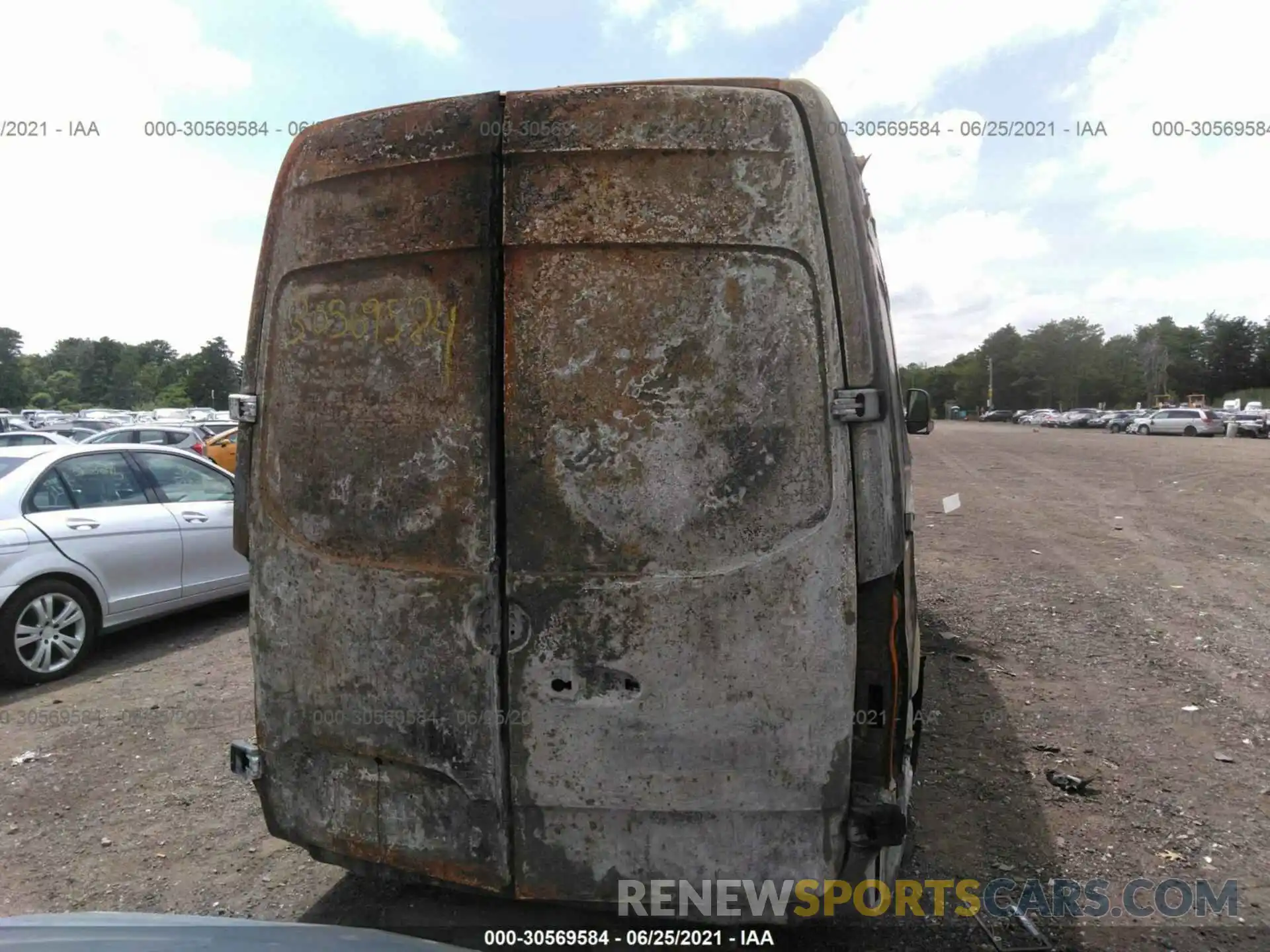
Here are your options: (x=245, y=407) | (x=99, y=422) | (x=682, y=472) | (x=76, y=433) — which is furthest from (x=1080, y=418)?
(x=245, y=407)

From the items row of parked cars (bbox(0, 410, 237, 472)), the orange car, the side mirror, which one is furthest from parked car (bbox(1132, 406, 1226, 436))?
the side mirror

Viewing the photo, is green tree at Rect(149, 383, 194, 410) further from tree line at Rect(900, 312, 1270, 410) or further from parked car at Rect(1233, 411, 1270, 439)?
parked car at Rect(1233, 411, 1270, 439)

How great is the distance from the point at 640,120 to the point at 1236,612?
23.7 ft

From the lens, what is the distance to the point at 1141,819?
12.3ft

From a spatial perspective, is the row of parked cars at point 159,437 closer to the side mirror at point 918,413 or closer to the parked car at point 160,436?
the parked car at point 160,436

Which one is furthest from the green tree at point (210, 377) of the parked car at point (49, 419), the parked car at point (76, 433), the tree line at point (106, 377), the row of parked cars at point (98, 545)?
the row of parked cars at point (98, 545)

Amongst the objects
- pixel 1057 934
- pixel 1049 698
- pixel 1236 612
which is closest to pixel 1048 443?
pixel 1236 612

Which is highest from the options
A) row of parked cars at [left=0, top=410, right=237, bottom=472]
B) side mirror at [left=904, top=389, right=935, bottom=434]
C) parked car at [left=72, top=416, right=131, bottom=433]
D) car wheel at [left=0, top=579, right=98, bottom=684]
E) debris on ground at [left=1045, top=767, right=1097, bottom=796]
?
parked car at [left=72, top=416, right=131, bottom=433]

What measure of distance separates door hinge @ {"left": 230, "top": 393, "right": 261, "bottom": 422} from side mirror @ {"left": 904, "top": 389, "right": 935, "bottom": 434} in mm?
2744

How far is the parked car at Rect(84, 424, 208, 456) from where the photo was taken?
15734 mm

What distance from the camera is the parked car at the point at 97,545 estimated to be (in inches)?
227

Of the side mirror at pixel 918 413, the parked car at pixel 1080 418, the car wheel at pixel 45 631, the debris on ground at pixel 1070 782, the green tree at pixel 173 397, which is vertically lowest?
the debris on ground at pixel 1070 782

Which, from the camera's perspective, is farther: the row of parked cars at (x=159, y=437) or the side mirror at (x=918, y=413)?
the row of parked cars at (x=159, y=437)

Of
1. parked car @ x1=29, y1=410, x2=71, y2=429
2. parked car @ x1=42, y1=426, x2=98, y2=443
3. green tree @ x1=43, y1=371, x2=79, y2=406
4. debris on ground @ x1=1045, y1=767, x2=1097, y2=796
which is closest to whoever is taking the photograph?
debris on ground @ x1=1045, y1=767, x2=1097, y2=796
